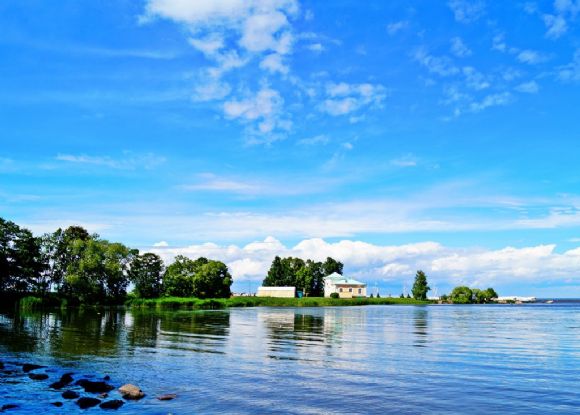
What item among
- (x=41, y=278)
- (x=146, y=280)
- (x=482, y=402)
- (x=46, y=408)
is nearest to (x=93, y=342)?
(x=46, y=408)

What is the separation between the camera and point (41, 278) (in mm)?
121375

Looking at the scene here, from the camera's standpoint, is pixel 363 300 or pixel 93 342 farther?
pixel 363 300

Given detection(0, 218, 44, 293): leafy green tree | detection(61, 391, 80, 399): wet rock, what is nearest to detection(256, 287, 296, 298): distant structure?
detection(0, 218, 44, 293): leafy green tree

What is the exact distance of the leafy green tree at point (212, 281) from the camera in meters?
149

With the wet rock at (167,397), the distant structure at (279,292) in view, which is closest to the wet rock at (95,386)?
the wet rock at (167,397)

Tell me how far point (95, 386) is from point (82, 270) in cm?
9851

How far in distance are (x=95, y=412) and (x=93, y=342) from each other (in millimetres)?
26429

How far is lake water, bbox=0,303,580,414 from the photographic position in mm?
23062

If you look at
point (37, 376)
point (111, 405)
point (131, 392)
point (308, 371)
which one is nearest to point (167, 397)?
point (131, 392)

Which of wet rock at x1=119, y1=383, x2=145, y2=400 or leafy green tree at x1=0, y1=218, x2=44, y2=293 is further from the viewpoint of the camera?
leafy green tree at x1=0, y1=218, x2=44, y2=293

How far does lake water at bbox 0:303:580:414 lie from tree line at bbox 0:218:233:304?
218 ft

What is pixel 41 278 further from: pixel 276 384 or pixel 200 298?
pixel 276 384

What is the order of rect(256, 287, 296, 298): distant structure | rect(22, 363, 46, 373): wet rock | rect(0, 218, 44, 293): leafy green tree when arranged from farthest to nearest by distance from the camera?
rect(256, 287, 296, 298): distant structure, rect(0, 218, 44, 293): leafy green tree, rect(22, 363, 46, 373): wet rock

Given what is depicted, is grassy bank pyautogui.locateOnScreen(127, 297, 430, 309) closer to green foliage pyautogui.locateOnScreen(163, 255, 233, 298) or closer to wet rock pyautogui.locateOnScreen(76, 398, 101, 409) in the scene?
green foliage pyautogui.locateOnScreen(163, 255, 233, 298)
